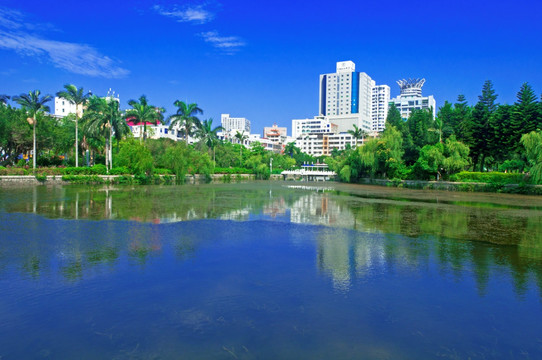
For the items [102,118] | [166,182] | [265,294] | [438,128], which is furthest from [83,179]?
[438,128]

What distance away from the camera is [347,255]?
10125 millimetres

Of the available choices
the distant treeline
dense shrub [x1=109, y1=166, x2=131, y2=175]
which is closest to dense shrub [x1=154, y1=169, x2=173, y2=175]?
dense shrub [x1=109, y1=166, x2=131, y2=175]

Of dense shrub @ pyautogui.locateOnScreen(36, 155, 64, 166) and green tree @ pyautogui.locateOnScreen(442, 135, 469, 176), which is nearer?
green tree @ pyautogui.locateOnScreen(442, 135, 469, 176)

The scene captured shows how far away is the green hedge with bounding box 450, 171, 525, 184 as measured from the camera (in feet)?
125

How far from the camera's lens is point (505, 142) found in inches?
1705

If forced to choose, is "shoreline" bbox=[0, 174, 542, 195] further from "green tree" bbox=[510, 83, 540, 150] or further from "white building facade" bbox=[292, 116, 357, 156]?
"white building facade" bbox=[292, 116, 357, 156]

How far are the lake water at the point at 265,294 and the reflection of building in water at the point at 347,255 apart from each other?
0.15 ft

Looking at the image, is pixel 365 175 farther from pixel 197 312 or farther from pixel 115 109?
pixel 197 312

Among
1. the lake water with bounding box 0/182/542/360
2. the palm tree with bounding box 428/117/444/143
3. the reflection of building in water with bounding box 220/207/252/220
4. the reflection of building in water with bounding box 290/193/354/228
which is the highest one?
the palm tree with bounding box 428/117/444/143

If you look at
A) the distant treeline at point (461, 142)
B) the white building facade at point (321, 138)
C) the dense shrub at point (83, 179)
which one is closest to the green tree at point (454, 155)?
the distant treeline at point (461, 142)

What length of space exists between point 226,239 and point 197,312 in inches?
232

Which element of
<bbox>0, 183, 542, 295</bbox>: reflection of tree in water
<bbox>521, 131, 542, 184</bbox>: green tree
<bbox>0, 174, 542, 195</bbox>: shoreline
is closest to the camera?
<bbox>0, 183, 542, 295</bbox>: reflection of tree in water

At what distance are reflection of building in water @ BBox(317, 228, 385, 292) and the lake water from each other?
46 millimetres

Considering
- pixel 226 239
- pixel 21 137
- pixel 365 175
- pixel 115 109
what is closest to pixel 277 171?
pixel 365 175
